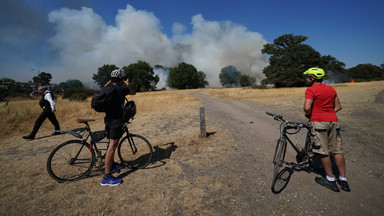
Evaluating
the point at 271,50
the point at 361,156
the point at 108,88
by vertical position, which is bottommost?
the point at 361,156

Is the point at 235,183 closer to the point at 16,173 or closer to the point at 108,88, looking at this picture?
the point at 108,88

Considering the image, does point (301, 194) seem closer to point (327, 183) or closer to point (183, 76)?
point (327, 183)

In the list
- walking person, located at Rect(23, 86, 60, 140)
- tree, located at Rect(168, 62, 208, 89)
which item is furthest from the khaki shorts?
tree, located at Rect(168, 62, 208, 89)

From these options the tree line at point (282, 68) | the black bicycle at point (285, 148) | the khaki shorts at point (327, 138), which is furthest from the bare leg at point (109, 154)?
the tree line at point (282, 68)

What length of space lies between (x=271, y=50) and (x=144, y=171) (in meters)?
49.1

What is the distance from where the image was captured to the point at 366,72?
77938mm

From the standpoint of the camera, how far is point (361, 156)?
4.54 meters

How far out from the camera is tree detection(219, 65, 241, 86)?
128 metres

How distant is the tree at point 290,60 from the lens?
40406 millimetres

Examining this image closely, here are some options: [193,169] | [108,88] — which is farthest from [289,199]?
[108,88]

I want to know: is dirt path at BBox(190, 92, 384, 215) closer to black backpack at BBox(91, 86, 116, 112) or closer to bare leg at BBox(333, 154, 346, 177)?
bare leg at BBox(333, 154, 346, 177)

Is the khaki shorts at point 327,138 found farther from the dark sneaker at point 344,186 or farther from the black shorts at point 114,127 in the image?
the black shorts at point 114,127

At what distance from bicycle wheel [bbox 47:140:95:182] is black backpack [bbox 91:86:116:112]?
1.13 metres

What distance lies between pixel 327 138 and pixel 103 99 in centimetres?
454
